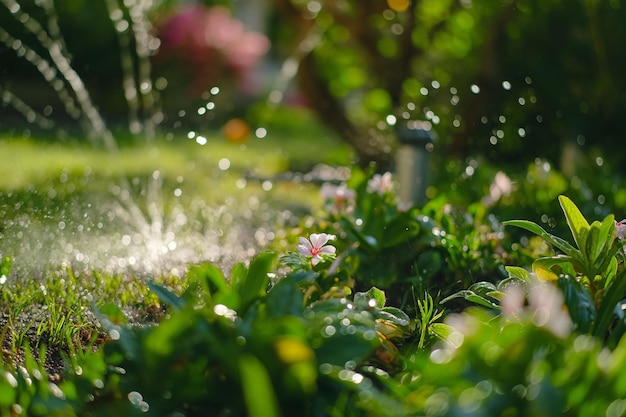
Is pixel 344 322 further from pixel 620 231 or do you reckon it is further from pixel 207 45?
pixel 207 45

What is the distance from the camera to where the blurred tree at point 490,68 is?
5.18m

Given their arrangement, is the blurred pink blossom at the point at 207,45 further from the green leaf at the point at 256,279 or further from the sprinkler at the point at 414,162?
the green leaf at the point at 256,279

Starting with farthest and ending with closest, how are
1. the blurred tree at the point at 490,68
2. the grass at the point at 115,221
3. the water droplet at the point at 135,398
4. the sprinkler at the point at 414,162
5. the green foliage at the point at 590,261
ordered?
the blurred tree at the point at 490,68 < the sprinkler at the point at 414,162 < the grass at the point at 115,221 < the green foliage at the point at 590,261 < the water droplet at the point at 135,398

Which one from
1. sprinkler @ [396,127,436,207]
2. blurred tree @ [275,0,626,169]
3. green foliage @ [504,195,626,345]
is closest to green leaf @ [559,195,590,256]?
green foliage @ [504,195,626,345]

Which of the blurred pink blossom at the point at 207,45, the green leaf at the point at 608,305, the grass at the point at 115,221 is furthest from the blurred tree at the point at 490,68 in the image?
the green leaf at the point at 608,305

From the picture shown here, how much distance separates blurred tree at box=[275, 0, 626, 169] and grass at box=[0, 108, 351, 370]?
31.0 inches

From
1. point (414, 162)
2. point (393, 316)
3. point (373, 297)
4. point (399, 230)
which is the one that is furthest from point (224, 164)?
point (393, 316)

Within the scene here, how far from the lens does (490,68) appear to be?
5.84 metres

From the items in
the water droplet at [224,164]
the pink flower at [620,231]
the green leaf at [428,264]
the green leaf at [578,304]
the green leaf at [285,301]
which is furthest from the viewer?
the water droplet at [224,164]

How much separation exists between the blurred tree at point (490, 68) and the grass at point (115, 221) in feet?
2.58

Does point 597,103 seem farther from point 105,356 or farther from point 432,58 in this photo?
point 105,356

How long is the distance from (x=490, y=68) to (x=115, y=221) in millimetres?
3476

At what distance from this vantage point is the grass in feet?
6.91

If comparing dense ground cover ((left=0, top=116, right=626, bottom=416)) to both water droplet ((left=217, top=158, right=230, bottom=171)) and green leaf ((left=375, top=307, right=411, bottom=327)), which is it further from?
water droplet ((left=217, top=158, right=230, bottom=171))
